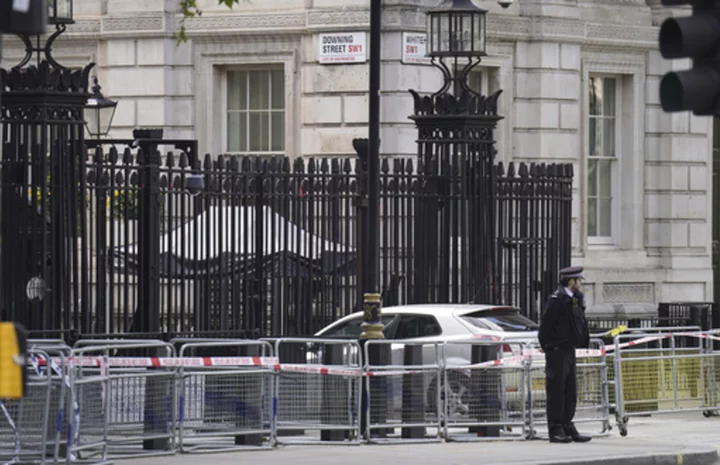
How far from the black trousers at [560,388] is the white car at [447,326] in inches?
73.2

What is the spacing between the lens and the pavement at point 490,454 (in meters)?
17.0

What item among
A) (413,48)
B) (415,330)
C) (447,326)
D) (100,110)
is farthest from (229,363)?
(413,48)

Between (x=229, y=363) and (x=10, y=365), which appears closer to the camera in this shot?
(x=10, y=365)

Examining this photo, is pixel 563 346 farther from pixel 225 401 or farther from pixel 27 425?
pixel 27 425

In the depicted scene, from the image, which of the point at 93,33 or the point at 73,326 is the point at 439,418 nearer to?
the point at 73,326

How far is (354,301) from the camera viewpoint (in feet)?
74.4

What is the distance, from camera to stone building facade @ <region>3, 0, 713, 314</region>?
98.4ft

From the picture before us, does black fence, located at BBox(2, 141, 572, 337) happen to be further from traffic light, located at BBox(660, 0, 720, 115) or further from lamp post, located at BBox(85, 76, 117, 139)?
traffic light, located at BBox(660, 0, 720, 115)

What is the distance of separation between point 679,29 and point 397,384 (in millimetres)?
10198

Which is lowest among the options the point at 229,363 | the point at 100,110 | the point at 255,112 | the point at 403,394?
the point at 403,394

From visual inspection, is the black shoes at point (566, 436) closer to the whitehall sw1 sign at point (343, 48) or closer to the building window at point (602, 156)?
the whitehall sw1 sign at point (343, 48)

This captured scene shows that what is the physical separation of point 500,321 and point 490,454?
13.2ft

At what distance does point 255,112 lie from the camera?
31.3 metres

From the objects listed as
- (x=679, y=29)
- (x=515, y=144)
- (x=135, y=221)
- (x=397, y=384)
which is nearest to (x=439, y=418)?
(x=397, y=384)
